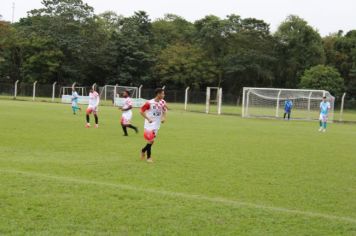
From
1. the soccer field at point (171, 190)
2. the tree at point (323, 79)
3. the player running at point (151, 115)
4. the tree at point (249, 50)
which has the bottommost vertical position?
the soccer field at point (171, 190)

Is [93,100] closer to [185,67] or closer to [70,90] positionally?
[70,90]

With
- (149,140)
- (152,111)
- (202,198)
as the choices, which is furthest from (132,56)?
(202,198)

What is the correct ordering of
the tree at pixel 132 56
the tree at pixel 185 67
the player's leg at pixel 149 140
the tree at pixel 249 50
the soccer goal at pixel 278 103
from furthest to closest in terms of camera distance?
the tree at pixel 132 56, the tree at pixel 249 50, the tree at pixel 185 67, the soccer goal at pixel 278 103, the player's leg at pixel 149 140

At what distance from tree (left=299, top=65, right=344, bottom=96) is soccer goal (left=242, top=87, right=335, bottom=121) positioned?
22.6m

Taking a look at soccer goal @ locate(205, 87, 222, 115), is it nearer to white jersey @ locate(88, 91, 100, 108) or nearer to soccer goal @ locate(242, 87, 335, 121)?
soccer goal @ locate(242, 87, 335, 121)

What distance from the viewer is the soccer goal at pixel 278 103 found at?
4184 centimetres

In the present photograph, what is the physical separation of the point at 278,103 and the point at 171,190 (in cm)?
3446

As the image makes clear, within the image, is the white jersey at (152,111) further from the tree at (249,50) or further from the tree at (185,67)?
the tree at (249,50)

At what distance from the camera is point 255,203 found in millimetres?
7855

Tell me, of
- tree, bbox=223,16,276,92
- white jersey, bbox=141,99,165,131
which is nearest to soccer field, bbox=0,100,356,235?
white jersey, bbox=141,99,165,131

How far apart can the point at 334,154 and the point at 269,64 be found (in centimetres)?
5856

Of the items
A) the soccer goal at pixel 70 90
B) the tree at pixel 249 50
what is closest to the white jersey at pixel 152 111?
the soccer goal at pixel 70 90

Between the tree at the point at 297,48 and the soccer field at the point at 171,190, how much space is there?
58744mm

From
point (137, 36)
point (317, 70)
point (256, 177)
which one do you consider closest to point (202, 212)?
point (256, 177)
